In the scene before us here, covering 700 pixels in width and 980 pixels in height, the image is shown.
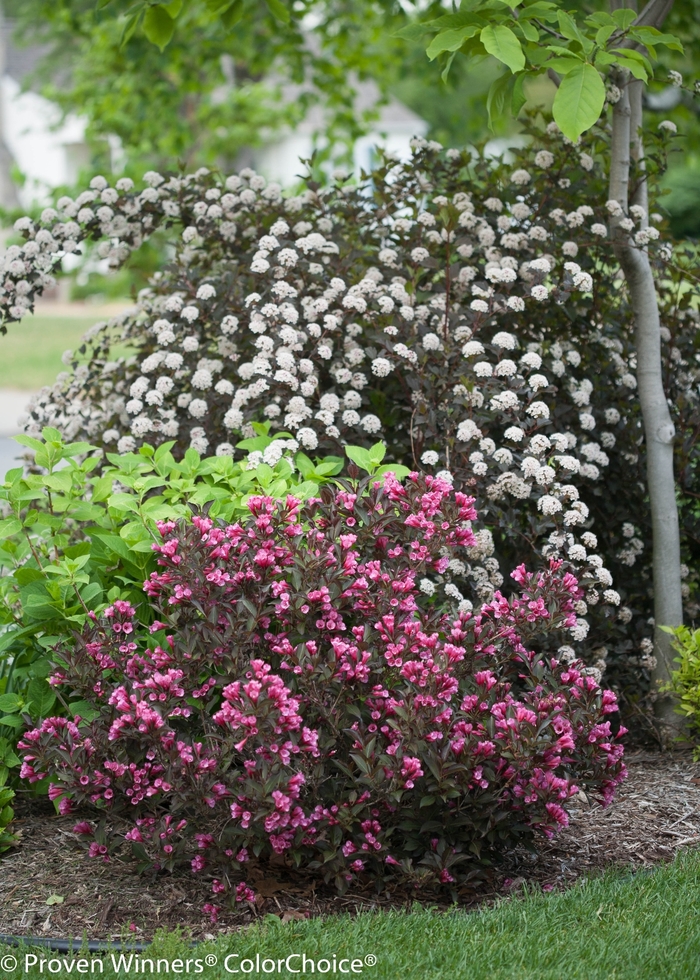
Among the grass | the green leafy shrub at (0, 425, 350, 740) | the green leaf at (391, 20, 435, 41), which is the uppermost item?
the green leaf at (391, 20, 435, 41)

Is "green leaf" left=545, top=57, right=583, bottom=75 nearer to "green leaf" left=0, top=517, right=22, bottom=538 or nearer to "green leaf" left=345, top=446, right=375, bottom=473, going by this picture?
"green leaf" left=345, top=446, right=375, bottom=473

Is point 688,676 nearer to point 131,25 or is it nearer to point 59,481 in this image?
point 59,481

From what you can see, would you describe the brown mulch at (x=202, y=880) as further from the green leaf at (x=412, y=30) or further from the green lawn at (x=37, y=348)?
the green lawn at (x=37, y=348)

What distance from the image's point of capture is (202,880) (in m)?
2.87

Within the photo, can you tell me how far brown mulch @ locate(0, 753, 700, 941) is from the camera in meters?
2.71

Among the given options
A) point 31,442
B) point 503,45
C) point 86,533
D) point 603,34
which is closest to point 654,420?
point 603,34

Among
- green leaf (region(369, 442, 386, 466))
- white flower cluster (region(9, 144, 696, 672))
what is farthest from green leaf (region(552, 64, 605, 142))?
green leaf (region(369, 442, 386, 466))

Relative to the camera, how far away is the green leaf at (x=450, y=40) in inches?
118

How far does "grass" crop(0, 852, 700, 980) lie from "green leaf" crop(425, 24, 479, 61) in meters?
2.36

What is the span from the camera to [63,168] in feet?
105

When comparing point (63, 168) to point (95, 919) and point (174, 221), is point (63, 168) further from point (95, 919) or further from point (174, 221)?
point (95, 919)

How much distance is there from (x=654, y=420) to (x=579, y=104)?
1569 mm

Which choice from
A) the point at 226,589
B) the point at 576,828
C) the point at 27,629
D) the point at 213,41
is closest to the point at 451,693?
the point at 226,589

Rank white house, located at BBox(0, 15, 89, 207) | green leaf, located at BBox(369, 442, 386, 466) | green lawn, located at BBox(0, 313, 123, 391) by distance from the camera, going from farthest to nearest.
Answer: white house, located at BBox(0, 15, 89, 207), green lawn, located at BBox(0, 313, 123, 391), green leaf, located at BBox(369, 442, 386, 466)
